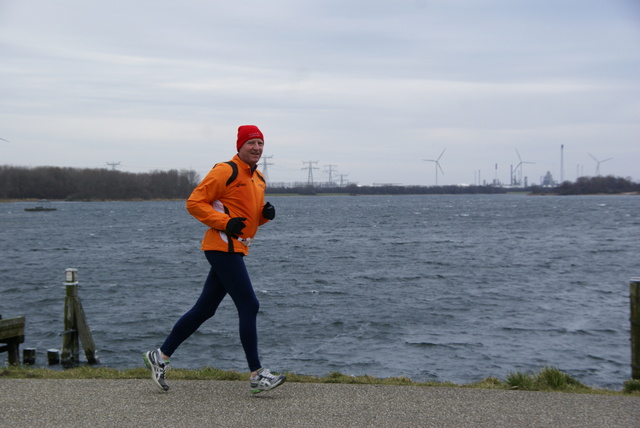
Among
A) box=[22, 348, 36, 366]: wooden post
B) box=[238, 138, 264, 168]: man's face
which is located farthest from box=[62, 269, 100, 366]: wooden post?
box=[238, 138, 264, 168]: man's face

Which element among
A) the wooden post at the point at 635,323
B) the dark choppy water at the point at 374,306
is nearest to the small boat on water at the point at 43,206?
the dark choppy water at the point at 374,306

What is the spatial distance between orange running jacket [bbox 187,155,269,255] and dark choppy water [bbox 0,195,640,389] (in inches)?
342

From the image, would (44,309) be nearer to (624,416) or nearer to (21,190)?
(624,416)

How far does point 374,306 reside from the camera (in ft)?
73.7

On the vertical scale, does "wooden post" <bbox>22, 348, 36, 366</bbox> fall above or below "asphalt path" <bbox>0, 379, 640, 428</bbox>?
below

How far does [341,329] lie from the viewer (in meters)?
18.8

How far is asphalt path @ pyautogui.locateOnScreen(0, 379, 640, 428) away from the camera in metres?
4.89

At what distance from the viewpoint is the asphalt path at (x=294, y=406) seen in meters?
4.89

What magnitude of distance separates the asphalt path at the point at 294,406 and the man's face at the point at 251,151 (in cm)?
186

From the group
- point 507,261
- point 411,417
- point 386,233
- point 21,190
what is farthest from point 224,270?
point 21,190

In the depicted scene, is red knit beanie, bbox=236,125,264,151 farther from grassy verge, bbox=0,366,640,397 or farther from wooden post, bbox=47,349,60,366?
wooden post, bbox=47,349,60,366

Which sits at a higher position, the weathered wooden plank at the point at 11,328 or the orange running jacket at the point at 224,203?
the orange running jacket at the point at 224,203

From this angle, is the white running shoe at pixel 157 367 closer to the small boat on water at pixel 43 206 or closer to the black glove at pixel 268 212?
the black glove at pixel 268 212

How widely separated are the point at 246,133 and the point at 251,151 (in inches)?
5.9
